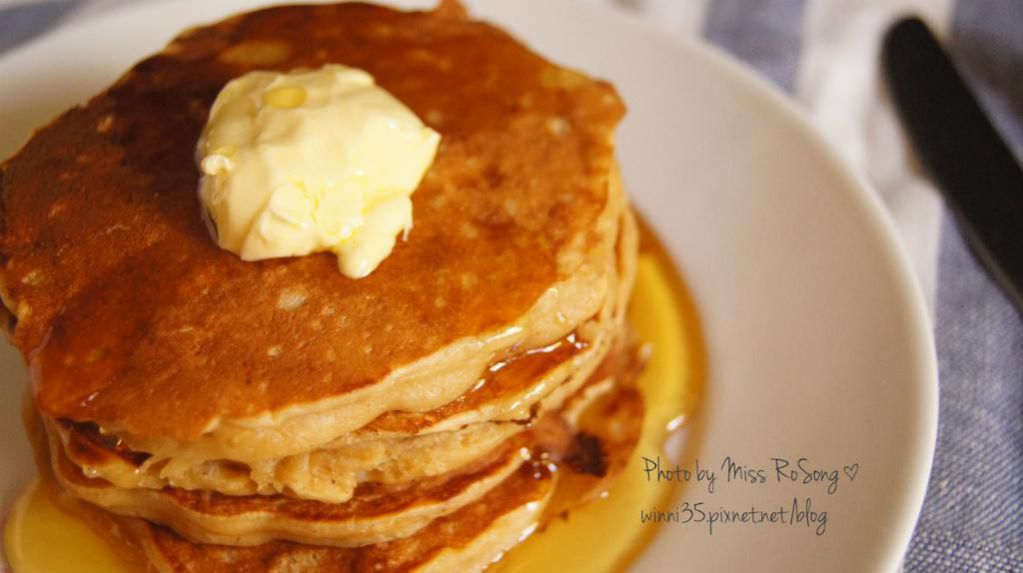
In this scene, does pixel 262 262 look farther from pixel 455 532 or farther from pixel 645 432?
pixel 645 432

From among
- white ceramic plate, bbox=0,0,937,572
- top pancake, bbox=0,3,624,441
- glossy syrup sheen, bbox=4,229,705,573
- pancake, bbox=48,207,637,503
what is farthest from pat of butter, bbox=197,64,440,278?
white ceramic plate, bbox=0,0,937,572

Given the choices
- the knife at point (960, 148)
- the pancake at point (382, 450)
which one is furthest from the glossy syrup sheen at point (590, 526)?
the knife at point (960, 148)

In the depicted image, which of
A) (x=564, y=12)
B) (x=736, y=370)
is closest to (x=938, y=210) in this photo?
(x=736, y=370)

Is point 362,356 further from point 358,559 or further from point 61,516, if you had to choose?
point 61,516

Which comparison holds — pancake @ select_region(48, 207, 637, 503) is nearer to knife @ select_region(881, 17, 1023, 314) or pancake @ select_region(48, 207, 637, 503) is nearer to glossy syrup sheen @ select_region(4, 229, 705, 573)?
glossy syrup sheen @ select_region(4, 229, 705, 573)

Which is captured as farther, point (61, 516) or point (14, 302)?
point (61, 516)

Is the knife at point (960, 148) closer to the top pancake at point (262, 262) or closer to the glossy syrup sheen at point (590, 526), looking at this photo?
the glossy syrup sheen at point (590, 526)
